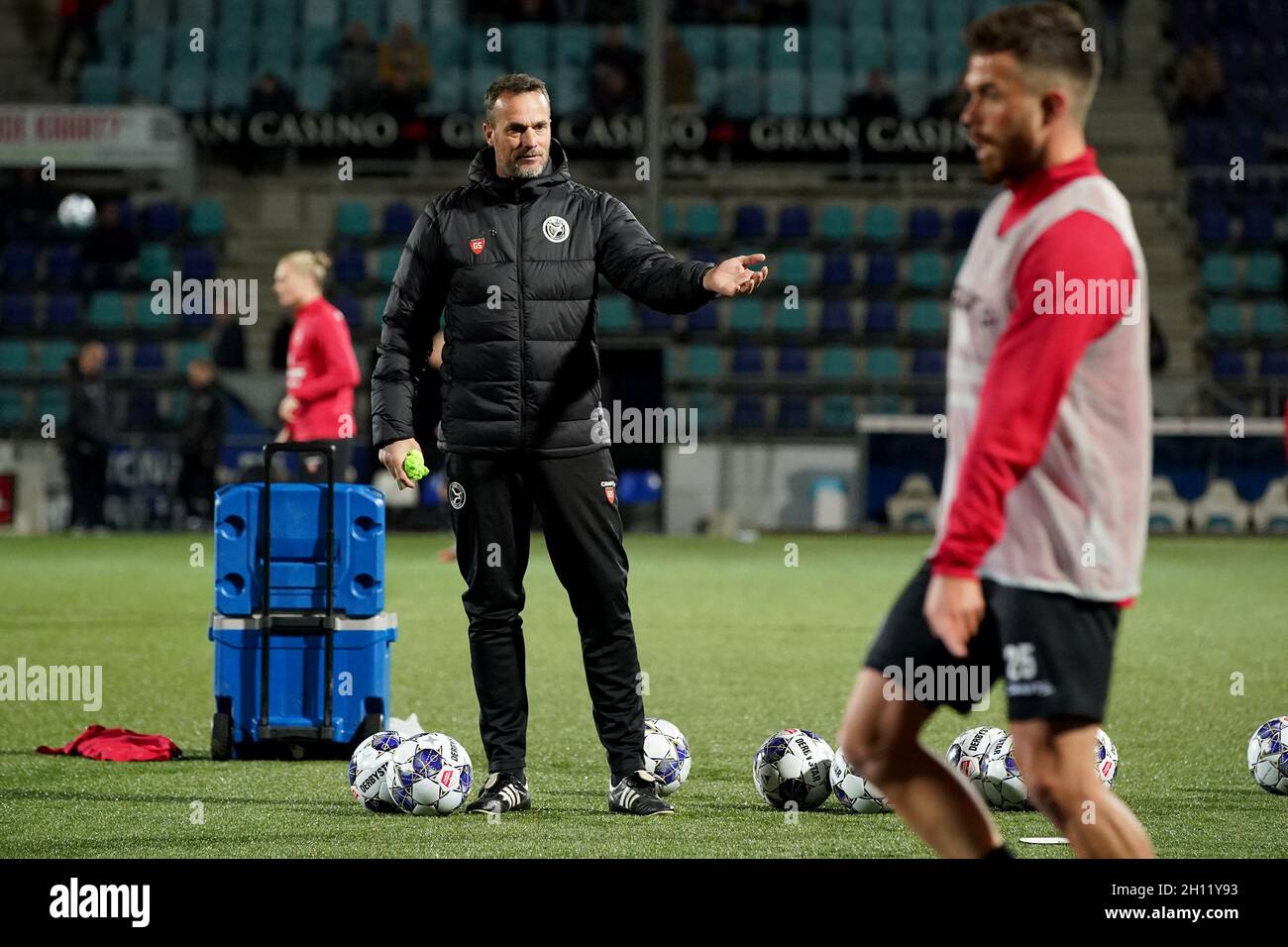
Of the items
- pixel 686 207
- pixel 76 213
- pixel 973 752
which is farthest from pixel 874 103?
pixel 973 752

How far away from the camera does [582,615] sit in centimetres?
587

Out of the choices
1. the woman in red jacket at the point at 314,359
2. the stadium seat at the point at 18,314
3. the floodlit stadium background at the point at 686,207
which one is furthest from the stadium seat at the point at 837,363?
the woman in red jacket at the point at 314,359

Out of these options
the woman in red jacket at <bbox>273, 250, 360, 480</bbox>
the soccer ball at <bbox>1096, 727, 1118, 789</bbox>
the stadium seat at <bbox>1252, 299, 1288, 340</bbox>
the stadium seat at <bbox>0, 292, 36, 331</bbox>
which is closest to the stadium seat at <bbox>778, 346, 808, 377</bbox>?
the stadium seat at <bbox>1252, 299, 1288, 340</bbox>

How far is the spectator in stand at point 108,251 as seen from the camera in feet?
83.3

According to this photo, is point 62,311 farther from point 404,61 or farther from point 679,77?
point 679,77

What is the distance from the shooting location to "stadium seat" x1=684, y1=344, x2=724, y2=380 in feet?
81.3

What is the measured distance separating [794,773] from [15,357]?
21193 millimetres

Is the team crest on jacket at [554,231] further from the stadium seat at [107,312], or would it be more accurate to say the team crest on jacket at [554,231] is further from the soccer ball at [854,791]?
the stadium seat at [107,312]

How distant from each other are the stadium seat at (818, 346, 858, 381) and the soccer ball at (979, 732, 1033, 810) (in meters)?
19.1

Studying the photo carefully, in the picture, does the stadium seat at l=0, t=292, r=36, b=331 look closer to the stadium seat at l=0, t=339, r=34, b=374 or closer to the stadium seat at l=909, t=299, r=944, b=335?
the stadium seat at l=0, t=339, r=34, b=374

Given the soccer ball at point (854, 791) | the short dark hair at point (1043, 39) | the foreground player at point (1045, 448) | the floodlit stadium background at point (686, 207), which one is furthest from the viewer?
the floodlit stadium background at point (686, 207)

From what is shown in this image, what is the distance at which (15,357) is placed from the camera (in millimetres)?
25016

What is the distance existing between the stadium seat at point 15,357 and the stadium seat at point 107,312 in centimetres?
93
